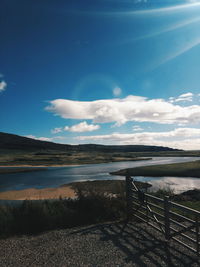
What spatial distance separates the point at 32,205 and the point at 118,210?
4.23 metres

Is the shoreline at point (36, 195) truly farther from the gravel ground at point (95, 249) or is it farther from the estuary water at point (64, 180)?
the gravel ground at point (95, 249)

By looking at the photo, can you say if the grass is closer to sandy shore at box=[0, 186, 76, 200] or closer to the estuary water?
sandy shore at box=[0, 186, 76, 200]

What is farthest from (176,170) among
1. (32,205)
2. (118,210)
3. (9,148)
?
(9,148)

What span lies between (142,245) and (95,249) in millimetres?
1639

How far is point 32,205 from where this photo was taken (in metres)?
10.5

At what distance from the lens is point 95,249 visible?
24.9ft

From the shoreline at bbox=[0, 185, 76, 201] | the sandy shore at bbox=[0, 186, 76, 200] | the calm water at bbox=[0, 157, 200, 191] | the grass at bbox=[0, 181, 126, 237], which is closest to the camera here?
the grass at bbox=[0, 181, 126, 237]

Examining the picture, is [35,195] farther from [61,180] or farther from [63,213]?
[63,213]

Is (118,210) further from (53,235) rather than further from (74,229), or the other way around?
(53,235)

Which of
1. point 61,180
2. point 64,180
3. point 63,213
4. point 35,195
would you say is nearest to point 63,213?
point 63,213

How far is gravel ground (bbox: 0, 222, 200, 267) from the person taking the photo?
676cm

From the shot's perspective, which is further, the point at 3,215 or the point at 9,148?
the point at 9,148

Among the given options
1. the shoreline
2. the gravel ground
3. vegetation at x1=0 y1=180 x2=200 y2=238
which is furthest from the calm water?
the gravel ground

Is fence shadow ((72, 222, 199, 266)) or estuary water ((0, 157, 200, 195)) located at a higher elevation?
fence shadow ((72, 222, 199, 266))
